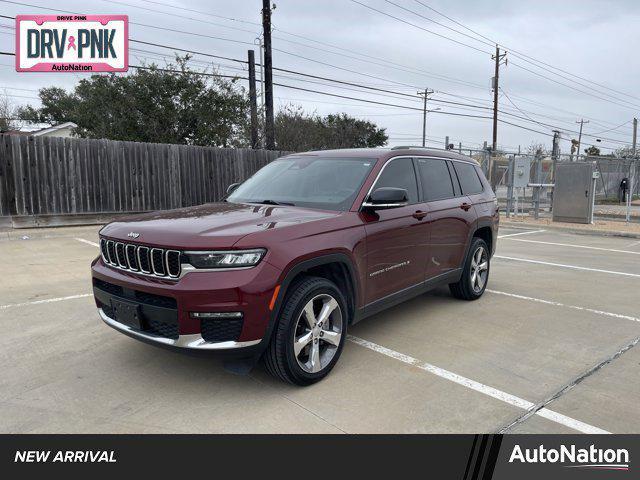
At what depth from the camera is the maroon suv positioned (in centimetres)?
321

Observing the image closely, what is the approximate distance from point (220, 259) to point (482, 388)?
215cm

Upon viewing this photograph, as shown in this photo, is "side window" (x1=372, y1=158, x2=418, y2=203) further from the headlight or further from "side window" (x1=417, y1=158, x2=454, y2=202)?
the headlight

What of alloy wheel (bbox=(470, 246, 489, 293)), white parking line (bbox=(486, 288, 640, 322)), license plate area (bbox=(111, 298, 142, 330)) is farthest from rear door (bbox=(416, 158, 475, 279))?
license plate area (bbox=(111, 298, 142, 330))

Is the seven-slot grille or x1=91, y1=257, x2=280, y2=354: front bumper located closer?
x1=91, y1=257, x2=280, y2=354: front bumper

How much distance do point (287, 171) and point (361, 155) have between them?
2.54ft

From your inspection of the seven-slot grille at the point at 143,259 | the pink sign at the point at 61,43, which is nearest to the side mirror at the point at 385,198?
the seven-slot grille at the point at 143,259

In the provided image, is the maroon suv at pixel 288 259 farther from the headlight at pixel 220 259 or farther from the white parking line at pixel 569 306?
the white parking line at pixel 569 306

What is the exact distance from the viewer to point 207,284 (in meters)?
3.15

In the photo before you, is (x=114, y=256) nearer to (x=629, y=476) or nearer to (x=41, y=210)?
(x=629, y=476)

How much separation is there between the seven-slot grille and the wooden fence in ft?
32.9

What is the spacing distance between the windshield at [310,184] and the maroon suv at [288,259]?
0.01 m

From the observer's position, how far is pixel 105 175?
44.5ft

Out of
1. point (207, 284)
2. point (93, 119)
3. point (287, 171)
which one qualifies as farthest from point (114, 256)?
point (93, 119)

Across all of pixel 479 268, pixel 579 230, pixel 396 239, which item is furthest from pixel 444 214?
pixel 579 230
